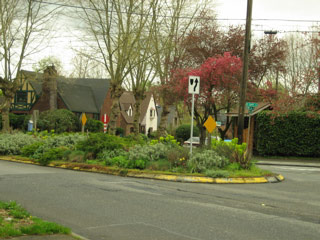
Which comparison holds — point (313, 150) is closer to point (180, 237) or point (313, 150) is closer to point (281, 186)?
point (281, 186)

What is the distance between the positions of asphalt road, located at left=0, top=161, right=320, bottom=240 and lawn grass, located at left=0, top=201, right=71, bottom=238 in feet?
1.73

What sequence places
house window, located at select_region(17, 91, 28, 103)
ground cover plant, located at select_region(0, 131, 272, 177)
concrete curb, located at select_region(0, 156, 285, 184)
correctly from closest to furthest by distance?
1. concrete curb, located at select_region(0, 156, 285, 184)
2. ground cover plant, located at select_region(0, 131, 272, 177)
3. house window, located at select_region(17, 91, 28, 103)

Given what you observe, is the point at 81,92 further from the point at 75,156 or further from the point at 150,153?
the point at 150,153

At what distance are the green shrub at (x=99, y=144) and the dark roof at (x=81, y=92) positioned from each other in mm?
34346

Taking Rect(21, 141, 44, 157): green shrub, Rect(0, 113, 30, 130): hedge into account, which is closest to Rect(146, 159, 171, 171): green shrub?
Rect(21, 141, 44, 157): green shrub

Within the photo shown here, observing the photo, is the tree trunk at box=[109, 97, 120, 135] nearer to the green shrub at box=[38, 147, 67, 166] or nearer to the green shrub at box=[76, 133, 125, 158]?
the green shrub at box=[38, 147, 67, 166]

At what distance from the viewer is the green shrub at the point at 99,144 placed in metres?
17.2

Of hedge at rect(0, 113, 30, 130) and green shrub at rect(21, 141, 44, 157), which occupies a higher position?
hedge at rect(0, 113, 30, 130)

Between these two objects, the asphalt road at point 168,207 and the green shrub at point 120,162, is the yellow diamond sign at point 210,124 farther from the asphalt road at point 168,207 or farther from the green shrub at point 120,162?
the asphalt road at point 168,207

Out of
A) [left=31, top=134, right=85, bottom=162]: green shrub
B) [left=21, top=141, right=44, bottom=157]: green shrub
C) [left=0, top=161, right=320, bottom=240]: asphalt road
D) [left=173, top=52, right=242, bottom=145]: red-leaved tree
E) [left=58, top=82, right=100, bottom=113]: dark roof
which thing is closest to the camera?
[left=0, top=161, right=320, bottom=240]: asphalt road

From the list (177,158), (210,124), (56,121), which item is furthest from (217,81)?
(56,121)

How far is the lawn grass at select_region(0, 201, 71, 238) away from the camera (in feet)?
19.2

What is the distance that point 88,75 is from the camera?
77.6 metres

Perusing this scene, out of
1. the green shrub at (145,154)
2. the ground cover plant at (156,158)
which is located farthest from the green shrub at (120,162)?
the green shrub at (145,154)
